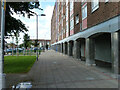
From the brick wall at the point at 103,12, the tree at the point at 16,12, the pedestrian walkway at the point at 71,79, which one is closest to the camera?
the pedestrian walkway at the point at 71,79

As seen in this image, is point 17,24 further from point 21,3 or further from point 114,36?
point 114,36

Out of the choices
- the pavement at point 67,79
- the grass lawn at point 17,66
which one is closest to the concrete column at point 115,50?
the pavement at point 67,79

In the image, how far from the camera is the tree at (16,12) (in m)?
11.0

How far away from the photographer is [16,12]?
1241cm

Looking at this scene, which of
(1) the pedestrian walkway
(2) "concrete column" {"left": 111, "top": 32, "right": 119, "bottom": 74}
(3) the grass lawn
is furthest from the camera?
(3) the grass lawn

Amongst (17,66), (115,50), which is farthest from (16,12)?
(115,50)

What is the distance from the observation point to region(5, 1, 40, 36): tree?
36.1 feet

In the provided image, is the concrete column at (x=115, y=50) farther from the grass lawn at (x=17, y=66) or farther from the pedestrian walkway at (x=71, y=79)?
the grass lawn at (x=17, y=66)

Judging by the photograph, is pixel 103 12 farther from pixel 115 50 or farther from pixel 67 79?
pixel 67 79

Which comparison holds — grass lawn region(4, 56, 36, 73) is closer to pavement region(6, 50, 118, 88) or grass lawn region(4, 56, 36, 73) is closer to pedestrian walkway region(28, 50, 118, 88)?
pedestrian walkway region(28, 50, 118, 88)

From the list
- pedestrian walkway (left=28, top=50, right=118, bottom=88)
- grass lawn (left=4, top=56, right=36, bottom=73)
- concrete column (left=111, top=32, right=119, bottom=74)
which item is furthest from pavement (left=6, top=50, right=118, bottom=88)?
grass lawn (left=4, top=56, right=36, bottom=73)

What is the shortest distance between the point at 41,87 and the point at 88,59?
23.7ft

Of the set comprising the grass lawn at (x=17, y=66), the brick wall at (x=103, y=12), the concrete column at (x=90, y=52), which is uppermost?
the brick wall at (x=103, y=12)

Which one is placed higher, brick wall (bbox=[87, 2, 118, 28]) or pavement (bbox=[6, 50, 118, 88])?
brick wall (bbox=[87, 2, 118, 28])
